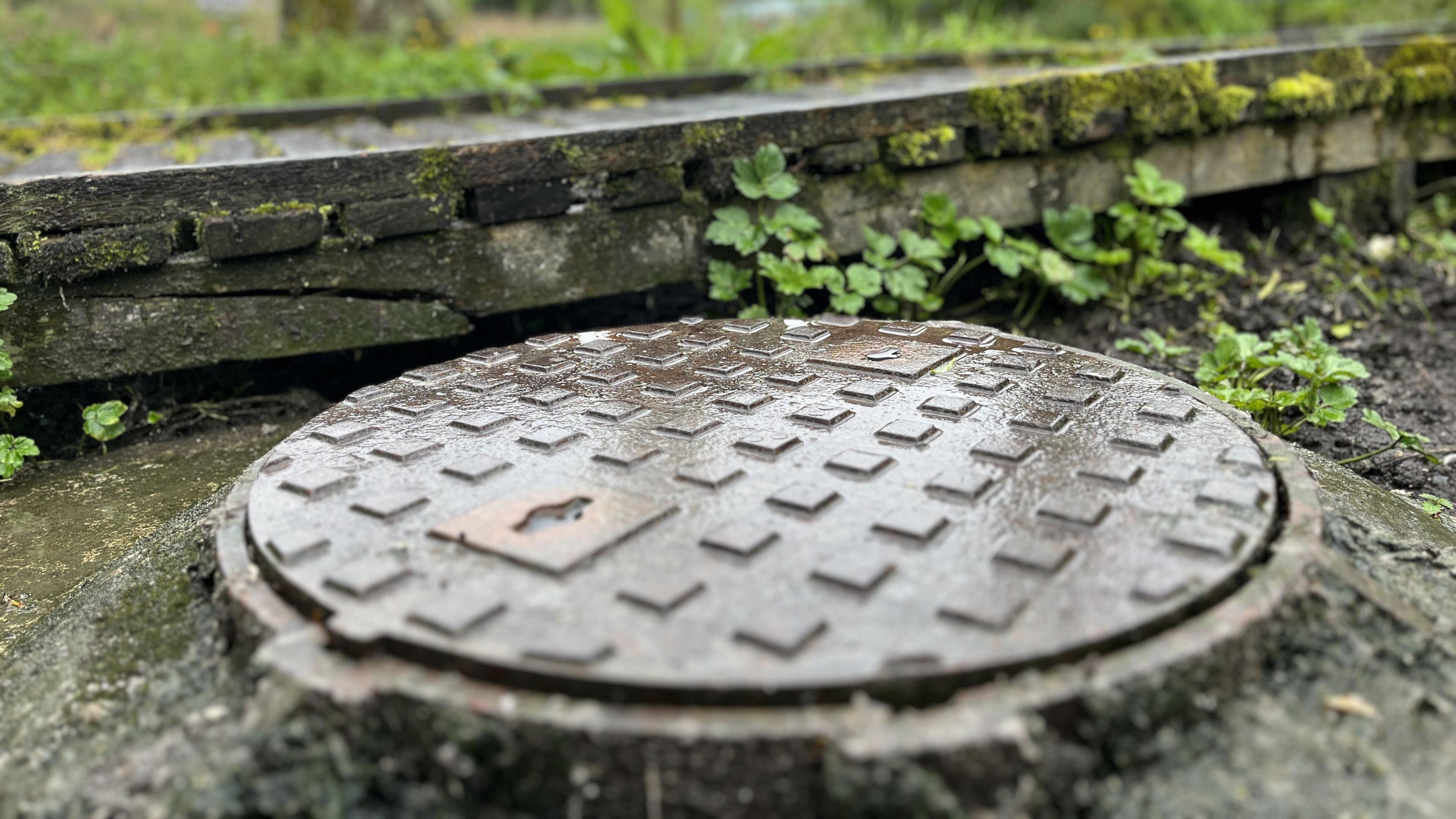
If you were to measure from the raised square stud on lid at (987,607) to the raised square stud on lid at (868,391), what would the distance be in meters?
0.76

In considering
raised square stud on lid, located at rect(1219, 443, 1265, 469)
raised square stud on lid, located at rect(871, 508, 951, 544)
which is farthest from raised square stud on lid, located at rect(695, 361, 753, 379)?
raised square stud on lid, located at rect(1219, 443, 1265, 469)

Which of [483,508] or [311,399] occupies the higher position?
[483,508]

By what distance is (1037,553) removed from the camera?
1.45m

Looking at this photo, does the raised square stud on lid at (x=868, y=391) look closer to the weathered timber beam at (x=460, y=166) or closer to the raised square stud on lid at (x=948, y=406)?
the raised square stud on lid at (x=948, y=406)

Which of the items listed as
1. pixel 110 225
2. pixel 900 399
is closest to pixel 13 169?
pixel 110 225

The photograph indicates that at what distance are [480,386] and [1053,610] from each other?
1.40m

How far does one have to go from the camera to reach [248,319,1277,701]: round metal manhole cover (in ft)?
4.24

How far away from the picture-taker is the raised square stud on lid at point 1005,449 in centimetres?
179

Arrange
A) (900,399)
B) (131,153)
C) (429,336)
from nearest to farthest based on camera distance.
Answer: (900,399) → (429,336) → (131,153)

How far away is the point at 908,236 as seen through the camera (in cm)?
337

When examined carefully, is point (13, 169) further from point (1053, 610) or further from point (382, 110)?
point (1053, 610)

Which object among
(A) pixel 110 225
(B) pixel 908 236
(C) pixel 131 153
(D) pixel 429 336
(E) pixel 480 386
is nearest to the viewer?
Answer: (E) pixel 480 386

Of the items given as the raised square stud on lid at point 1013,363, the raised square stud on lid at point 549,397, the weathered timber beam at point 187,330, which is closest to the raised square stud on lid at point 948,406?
the raised square stud on lid at point 1013,363

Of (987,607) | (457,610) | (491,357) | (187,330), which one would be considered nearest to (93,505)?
(187,330)
